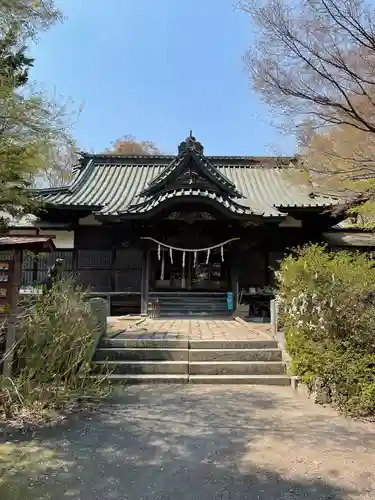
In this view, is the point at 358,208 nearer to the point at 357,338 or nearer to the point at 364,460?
the point at 357,338

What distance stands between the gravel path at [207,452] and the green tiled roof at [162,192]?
526cm

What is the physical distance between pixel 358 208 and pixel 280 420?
183 inches

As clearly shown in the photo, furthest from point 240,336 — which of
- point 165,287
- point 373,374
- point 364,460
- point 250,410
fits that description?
point 165,287

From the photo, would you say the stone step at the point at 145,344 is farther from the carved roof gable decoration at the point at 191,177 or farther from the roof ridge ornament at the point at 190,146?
the roof ridge ornament at the point at 190,146

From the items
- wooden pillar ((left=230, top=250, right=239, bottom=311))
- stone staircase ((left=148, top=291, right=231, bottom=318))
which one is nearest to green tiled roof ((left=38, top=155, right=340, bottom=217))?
wooden pillar ((left=230, top=250, right=239, bottom=311))

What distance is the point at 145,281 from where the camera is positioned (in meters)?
12.3

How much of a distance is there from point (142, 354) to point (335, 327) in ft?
11.9

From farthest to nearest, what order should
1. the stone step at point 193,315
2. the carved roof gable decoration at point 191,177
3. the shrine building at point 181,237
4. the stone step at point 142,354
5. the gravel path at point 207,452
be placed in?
the carved roof gable decoration at point 191,177
the shrine building at point 181,237
the stone step at point 193,315
the stone step at point 142,354
the gravel path at point 207,452

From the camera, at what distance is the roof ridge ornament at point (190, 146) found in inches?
500

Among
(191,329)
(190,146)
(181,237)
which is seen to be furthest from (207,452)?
(190,146)

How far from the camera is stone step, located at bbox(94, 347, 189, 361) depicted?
7.21 meters

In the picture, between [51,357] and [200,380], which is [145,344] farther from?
[51,357]

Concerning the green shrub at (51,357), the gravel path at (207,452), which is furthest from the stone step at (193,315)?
the gravel path at (207,452)

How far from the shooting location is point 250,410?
5.35m
